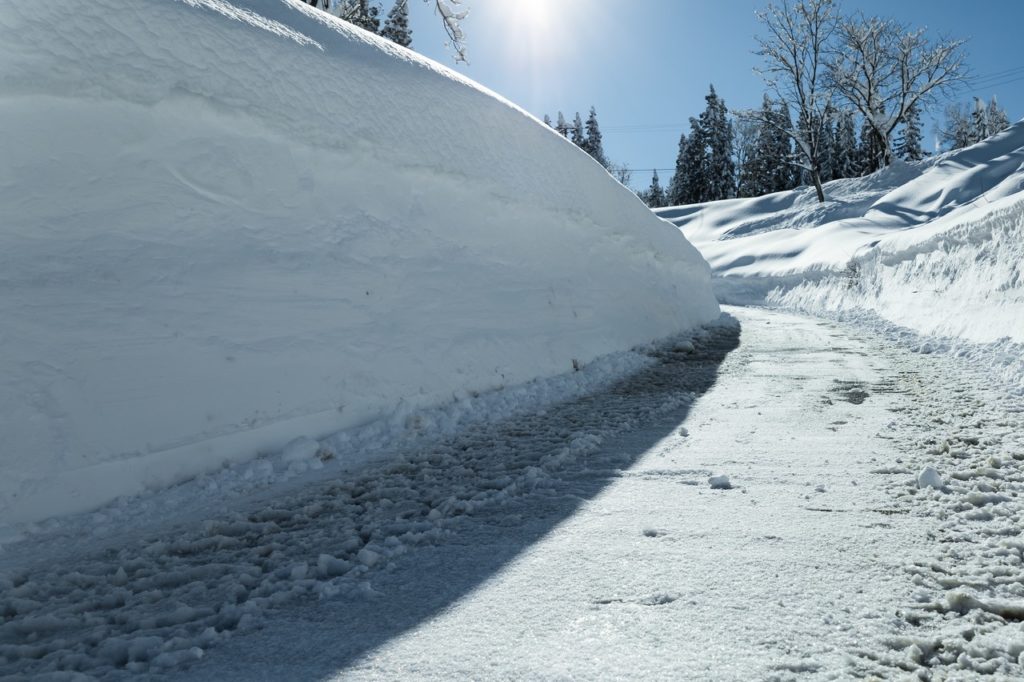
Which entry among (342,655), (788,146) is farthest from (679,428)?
(788,146)

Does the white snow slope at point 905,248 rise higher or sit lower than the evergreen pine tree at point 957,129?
lower

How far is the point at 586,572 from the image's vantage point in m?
2.29

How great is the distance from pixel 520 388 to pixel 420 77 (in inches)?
127

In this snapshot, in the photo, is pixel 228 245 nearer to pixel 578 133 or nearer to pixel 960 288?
pixel 960 288

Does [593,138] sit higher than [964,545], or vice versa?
[593,138]

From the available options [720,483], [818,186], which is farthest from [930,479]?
[818,186]

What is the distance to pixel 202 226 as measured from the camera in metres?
4.07

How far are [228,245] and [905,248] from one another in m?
12.3

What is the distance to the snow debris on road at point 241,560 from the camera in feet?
6.40

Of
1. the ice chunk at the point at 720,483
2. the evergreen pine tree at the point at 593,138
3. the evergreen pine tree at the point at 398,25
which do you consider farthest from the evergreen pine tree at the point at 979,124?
the ice chunk at the point at 720,483

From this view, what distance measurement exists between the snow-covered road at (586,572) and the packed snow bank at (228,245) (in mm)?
744

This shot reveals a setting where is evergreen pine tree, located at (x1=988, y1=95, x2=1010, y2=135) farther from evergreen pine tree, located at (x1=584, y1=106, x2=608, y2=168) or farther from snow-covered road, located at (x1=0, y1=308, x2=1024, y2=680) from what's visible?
snow-covered road, located at (x1=0, y1=308, x2=1024, y2=680)

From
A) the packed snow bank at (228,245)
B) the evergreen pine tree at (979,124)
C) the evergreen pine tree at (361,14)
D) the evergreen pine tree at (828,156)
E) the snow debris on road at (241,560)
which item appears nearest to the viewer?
the snow debris on road at (241,560)

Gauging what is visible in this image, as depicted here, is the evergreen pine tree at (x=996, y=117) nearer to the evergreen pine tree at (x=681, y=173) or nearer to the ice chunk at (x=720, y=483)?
the evergreen pine tree at (x=681, y=173)
